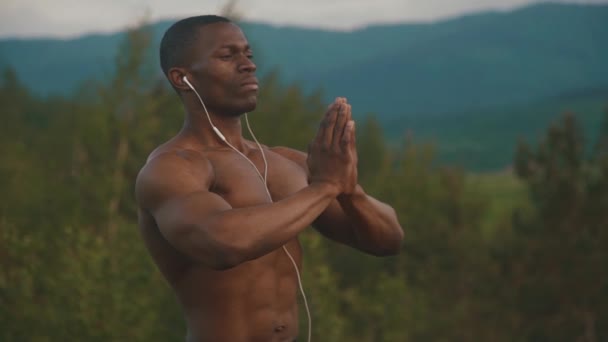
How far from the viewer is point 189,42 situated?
17.1 ft

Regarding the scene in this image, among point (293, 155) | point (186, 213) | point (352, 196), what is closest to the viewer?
point (186, 213)

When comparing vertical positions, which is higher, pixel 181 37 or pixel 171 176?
pixel 181 37

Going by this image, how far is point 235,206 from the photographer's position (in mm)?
5082

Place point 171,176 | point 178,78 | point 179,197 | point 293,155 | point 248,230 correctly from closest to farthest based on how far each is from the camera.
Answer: point 248,230, point 179,197, point 171,176, point 178,78, point 293,155

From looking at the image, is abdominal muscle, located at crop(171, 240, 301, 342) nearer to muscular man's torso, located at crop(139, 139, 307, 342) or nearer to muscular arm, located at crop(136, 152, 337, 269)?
muscular man's torso, located at crop(139, 139, 307, 342)

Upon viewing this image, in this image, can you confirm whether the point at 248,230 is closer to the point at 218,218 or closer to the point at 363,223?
the point at 218,218

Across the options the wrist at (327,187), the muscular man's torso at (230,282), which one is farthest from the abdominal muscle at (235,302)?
the wrist at (327,187)

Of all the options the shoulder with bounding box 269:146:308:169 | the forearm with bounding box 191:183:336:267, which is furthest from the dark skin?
the shoulder with bounding box 269:146:308:169

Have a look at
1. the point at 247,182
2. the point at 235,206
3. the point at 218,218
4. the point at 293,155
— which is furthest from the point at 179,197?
the point at 293,155

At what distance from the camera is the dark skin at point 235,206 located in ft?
15.1

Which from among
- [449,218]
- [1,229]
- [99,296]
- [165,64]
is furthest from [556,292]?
[165,64]

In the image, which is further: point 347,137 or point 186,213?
point 347,137

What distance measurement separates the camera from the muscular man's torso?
5.09 metres

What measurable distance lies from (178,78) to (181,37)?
7.8 inches
